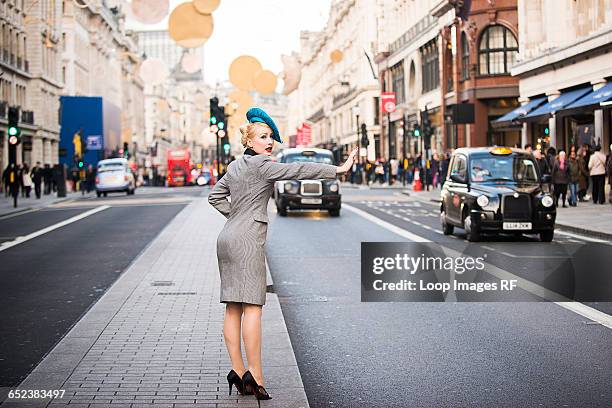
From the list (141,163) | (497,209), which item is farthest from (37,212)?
(141,163)

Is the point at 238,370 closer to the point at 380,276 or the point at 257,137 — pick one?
the point at 257,137

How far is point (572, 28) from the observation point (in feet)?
129

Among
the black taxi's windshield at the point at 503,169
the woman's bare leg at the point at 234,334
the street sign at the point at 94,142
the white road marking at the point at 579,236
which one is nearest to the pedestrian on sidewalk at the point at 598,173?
the white road marking at the point at 579,236

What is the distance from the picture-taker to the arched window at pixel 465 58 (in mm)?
54944

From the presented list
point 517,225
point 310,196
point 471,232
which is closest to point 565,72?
point 310,196

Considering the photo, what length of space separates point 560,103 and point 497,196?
1899 cm

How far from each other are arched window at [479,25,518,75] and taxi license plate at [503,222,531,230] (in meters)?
36.3

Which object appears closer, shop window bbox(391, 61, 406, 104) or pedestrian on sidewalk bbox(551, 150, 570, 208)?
pedestrian on sidewalk bbox(551, 150, 570, 208)

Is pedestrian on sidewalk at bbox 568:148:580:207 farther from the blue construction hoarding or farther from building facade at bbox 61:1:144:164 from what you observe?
building facade at bbox 61:1:144:164

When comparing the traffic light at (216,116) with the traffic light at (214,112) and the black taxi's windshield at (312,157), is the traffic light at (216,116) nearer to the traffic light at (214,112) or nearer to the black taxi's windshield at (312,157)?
the traffic light at (214,112)

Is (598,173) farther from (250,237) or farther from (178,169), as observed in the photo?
(178,169)

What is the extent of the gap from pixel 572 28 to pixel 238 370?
35.6 meters

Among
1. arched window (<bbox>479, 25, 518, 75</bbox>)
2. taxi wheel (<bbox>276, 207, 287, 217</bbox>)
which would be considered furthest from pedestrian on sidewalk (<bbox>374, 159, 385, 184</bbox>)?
taxi wheel (<bbox>276, 207, 287, 217</bbox>)

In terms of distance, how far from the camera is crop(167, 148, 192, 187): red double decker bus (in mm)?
93500
